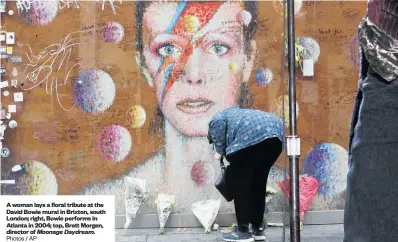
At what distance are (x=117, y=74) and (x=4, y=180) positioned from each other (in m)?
1.67

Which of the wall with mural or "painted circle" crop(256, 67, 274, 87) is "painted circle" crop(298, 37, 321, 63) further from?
"painted circle" crop(256, 67, 274, 87)

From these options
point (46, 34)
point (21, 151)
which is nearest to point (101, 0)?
point (46, 34)

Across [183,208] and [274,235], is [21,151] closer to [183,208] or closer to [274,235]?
[183,208]

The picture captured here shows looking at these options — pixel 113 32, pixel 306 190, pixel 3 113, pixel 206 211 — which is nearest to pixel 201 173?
pixel 206 211

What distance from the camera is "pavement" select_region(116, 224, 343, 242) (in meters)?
5.24

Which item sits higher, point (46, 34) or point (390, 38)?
point (46, 34)

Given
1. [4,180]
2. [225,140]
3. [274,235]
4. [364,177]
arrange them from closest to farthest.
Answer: [364,177] → [225,140] → [274,235] → [4,180]

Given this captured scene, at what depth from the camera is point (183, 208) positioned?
584cm

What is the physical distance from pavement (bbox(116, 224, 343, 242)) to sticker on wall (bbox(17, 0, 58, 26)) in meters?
2.40

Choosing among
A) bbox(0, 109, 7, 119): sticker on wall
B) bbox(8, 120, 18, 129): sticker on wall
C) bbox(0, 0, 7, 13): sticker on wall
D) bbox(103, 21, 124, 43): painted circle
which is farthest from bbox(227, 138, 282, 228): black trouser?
bbox(0, 0, 7, 13): sticker on wall

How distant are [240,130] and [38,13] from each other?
2690 millimetres

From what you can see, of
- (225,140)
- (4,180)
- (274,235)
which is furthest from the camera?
(4,180)

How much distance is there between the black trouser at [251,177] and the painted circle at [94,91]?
5.63ft

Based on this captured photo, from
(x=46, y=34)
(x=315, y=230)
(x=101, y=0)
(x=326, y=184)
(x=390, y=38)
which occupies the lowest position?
(x=315, y=230)
